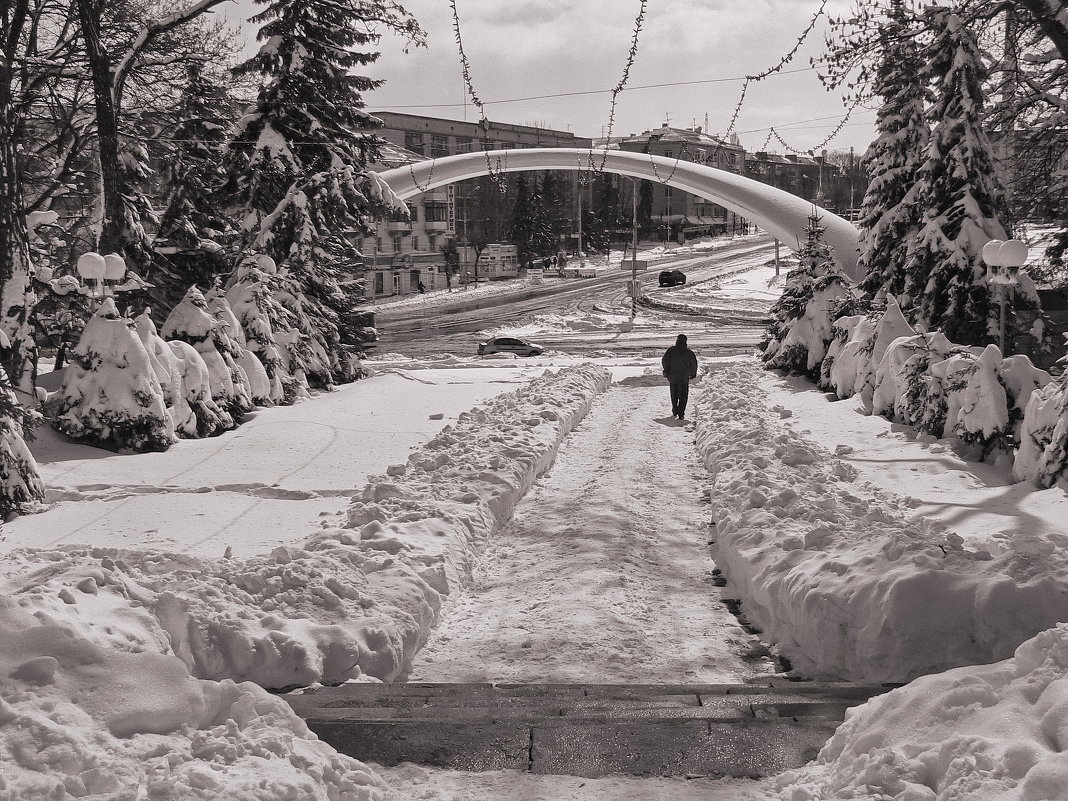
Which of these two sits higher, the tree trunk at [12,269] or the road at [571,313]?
the tree trunk at [12,269]

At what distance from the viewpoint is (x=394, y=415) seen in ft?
58.2

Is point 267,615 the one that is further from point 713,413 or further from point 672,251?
point 672,251

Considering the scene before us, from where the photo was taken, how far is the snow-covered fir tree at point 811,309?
73.4 ft

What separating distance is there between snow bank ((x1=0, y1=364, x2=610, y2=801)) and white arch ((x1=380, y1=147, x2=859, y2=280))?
30289 millimetres

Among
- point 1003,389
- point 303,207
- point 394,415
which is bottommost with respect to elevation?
point 394,415

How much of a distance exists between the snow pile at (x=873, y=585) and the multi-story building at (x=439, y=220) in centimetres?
5929

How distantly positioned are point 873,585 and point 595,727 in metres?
2.52

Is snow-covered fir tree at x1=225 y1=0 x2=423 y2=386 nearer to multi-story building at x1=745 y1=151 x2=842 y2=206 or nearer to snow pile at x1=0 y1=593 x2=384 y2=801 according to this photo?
snow pile at x1=0 y1=593 x2=384 y2=801

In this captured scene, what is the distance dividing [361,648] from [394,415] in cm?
1184

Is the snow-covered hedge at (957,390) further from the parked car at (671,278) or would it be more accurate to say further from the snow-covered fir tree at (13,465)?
the parked car at (671,278)

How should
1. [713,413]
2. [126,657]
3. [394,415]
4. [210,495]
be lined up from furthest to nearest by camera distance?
[394,415]
[713,413]
[210,495]
[126,657]

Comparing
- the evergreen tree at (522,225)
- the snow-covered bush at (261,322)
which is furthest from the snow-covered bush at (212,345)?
the evergreen tree at (522,225)

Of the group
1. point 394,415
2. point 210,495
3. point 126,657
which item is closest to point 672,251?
point 394,415

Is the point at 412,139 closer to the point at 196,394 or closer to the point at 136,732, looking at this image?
the point at 196,394
